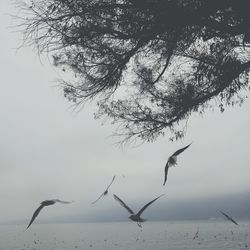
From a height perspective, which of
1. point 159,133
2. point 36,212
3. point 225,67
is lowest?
point 36,212


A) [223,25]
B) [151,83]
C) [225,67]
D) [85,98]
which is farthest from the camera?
[151,83]

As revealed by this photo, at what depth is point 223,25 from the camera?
646 cm

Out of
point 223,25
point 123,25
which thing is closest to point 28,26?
point 123,25

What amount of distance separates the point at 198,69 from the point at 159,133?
1672mm

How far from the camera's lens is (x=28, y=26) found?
705 centimetres

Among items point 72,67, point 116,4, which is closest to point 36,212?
point 116,4

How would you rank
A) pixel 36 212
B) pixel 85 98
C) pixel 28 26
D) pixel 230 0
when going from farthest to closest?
pixel 85 98 → pixel 28 26 → pixel 230 0 → pixel 36 212

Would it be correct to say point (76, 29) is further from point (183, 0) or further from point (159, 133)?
point (159, 133)

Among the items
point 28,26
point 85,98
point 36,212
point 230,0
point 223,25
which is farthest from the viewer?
point 85,98

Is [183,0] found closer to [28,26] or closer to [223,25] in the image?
[223,25]

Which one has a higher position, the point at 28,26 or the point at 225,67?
the point at 28,26

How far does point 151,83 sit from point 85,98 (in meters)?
1.59

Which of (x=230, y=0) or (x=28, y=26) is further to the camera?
(x=28, y=26)

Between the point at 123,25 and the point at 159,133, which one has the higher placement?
the point at 123,25
